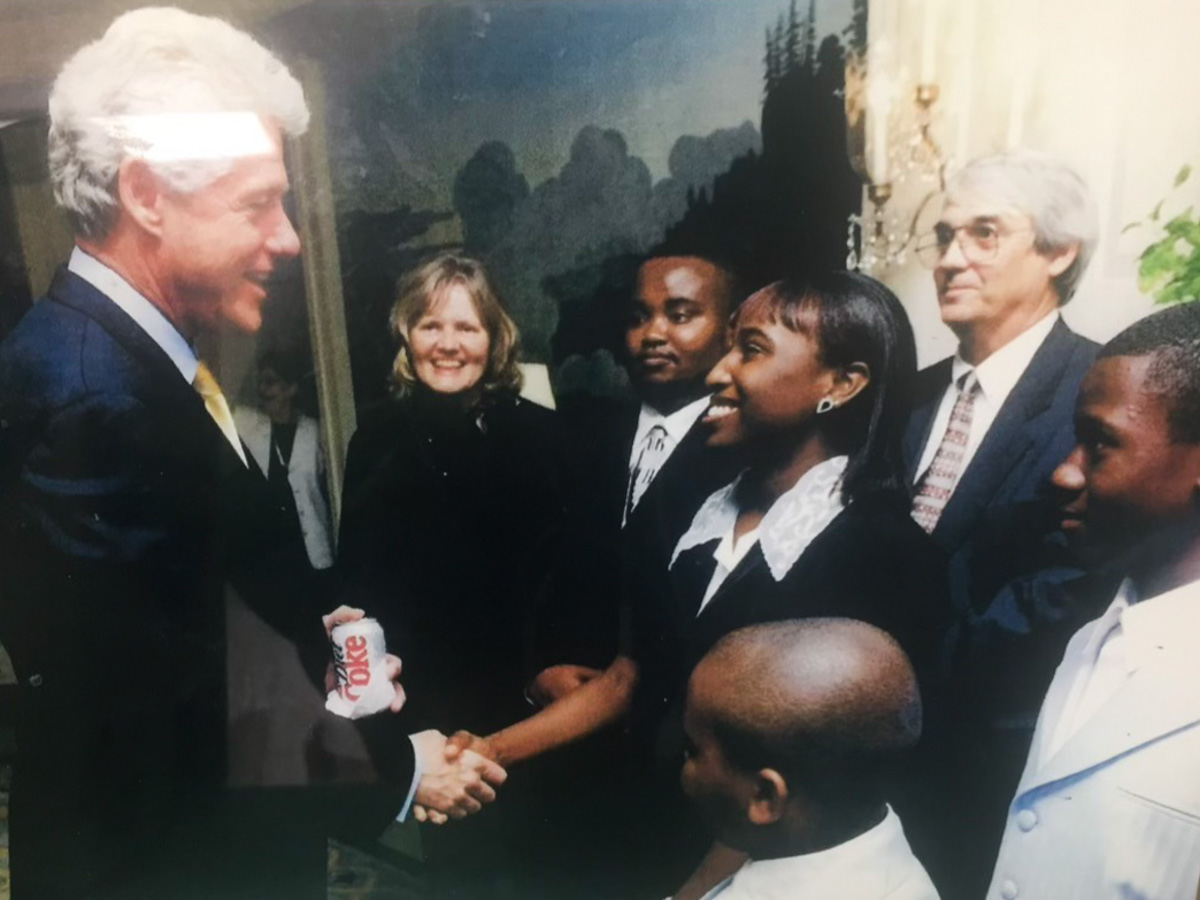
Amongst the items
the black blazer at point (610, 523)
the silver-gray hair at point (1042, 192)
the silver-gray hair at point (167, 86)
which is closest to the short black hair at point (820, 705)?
the black blazer at point (610, 523)

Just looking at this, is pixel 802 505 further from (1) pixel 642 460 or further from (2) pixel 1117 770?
(2) pixel 1117 770

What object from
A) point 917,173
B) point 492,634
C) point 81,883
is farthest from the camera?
point 81,883

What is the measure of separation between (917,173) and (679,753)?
1219 millimetres

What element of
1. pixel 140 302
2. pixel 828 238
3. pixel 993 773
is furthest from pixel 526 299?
pixel 993 773

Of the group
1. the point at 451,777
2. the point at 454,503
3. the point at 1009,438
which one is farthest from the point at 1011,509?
the point at 451,777

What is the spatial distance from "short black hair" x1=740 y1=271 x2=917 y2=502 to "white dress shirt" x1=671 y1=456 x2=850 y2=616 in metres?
0.04

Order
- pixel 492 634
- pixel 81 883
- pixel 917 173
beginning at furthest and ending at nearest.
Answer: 1. pixel 81 883
2. pixel 492 634
3. pixel 917 173

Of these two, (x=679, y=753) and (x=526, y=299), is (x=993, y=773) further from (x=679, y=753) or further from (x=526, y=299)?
(x=526, y=299)

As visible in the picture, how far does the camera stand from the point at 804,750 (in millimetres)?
1575

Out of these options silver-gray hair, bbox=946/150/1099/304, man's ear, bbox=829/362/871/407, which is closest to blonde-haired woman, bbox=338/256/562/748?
man's ear, bbox=829/362/871/407

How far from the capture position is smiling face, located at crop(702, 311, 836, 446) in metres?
1.51

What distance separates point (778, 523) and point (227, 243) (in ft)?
3.86

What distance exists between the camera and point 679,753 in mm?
1654

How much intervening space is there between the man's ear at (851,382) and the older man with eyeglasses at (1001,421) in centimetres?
12
